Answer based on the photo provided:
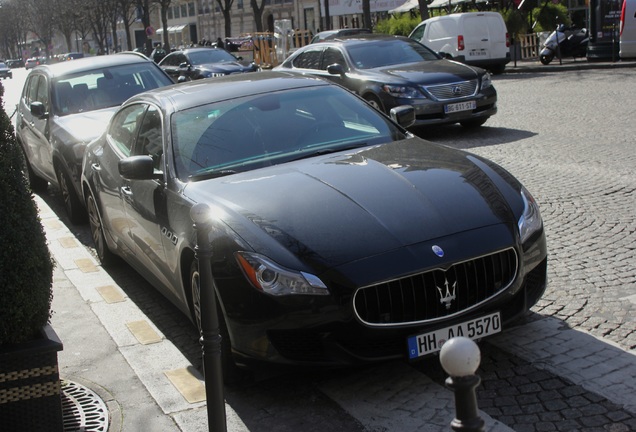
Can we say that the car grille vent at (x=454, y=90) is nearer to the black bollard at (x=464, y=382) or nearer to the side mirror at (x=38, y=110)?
the side mirror at (x=38, y=110)

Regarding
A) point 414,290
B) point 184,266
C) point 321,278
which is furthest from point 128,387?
point 414,290

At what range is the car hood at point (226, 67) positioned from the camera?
25734 mm

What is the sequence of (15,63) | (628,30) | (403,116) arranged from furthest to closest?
(15,63) < (628,30) < (403,116)

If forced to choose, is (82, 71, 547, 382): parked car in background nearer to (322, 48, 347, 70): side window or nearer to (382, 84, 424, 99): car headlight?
(382, 84, 424, 99): car headlight

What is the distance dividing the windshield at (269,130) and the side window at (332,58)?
9.15 m

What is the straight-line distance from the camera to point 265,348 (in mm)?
4395

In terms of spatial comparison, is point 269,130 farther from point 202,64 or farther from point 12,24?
point 12,24

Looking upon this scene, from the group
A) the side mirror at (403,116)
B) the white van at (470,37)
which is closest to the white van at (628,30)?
the white van at (470,37)

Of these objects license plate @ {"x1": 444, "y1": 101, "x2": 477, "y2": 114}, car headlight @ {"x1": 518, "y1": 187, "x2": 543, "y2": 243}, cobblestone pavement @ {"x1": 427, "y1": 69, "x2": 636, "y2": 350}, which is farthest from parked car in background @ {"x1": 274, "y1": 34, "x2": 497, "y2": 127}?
car headlight @ {"x1": 518, "y1": 187, "x2": 543, "y2": 243}

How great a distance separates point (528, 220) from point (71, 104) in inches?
280

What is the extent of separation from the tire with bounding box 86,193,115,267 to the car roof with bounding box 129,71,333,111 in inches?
51.3

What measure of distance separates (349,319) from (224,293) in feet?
2.14

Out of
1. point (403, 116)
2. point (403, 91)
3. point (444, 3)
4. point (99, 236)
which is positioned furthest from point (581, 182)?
point (444, 3)

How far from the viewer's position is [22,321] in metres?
3.96
